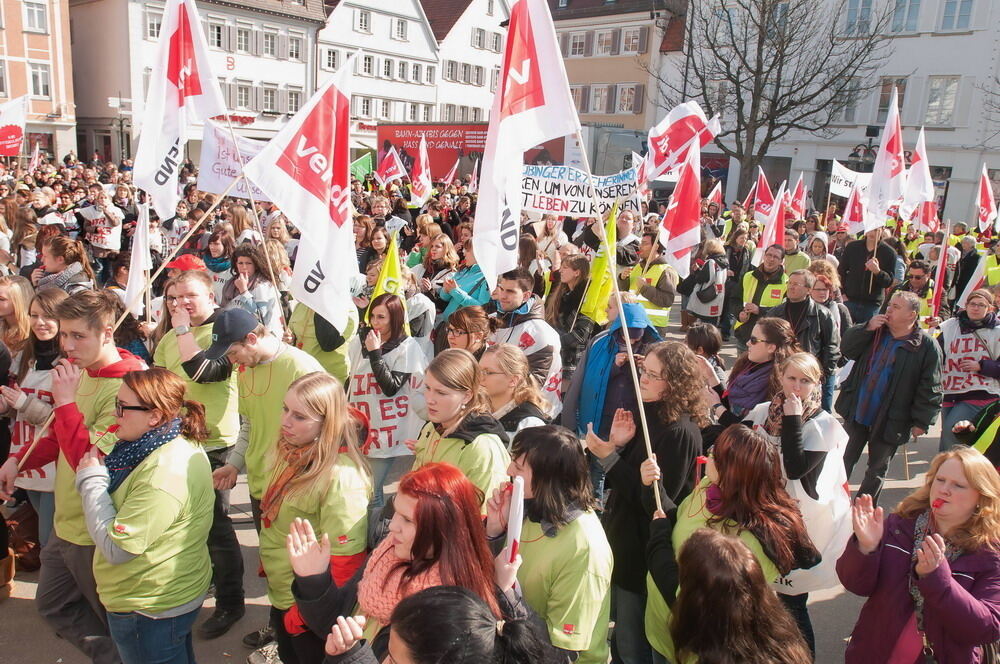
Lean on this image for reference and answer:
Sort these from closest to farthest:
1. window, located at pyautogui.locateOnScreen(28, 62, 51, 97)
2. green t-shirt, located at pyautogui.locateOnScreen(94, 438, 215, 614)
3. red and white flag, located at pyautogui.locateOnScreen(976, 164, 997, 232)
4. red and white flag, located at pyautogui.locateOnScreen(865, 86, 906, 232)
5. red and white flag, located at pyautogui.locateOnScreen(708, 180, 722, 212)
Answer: green t-shirt, located at pyautogui.locateOnScreen(94, 438, 215, 614)
red and white flag, located at pyautogui.locateOnScreen(865, 86, 906, 232)
red and white flag, located at pyautogui.locateOnScreen(976, 164, 997, 232)
red and white flag, located at pyautogui.locateOnScreen(708, 180, 722, 212)
window, located at pyautogui.locateOnScreen(28, 62, 51, 97)

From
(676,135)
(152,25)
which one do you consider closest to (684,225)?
(676,135)

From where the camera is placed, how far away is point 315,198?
4355 millimetres

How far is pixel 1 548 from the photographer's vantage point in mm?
4137

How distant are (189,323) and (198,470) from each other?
56.2 inches

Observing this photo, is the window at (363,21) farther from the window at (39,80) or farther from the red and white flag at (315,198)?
the red and white flag at (315,198)

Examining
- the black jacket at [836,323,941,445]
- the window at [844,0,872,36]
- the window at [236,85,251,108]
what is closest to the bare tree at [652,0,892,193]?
the window at [844,0,872,36]

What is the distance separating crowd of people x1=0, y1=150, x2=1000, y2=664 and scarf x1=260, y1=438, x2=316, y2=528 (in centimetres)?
1

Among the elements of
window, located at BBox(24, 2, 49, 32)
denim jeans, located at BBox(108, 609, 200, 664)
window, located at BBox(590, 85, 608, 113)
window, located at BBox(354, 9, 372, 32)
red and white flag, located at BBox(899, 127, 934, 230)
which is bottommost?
denim jeans, located at BBox(108, 609, 200, 664)

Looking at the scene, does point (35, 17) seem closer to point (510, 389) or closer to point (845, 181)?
point (845, 181)

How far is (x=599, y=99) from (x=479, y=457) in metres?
43.0

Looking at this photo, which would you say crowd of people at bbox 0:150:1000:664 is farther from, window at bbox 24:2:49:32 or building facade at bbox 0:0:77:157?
window at bbox 24:2:49:32

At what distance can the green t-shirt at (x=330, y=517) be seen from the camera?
2865 millimetres

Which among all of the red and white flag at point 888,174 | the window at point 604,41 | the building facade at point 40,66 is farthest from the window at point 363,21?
the red and white flag at point 888,174

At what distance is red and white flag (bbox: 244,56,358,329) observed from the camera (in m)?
4.28
